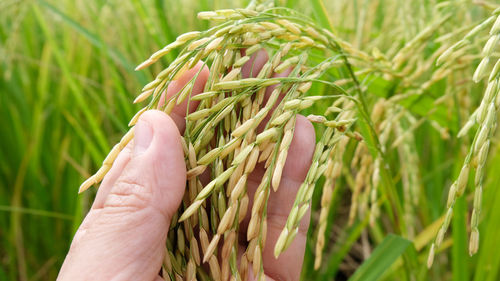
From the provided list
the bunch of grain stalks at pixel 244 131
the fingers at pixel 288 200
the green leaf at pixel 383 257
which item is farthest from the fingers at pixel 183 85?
the green leaf at pixel 383 257

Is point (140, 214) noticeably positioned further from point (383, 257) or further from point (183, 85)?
point (383, 257)

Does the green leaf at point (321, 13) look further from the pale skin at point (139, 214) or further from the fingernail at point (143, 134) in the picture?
the fingernail at point (143, 134)

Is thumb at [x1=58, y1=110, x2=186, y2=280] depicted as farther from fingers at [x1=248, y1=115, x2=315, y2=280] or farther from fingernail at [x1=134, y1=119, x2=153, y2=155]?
fingers at [x1=248, y1=115, x2=315, y2=280]

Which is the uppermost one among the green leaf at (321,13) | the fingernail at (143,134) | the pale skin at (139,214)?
the green leaf at (321,13)

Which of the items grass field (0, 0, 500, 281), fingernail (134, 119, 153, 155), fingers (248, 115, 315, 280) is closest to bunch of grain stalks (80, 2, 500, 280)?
fingernail (134, 119, 153, 155)

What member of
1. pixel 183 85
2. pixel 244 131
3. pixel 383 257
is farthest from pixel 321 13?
pixel 383 257
